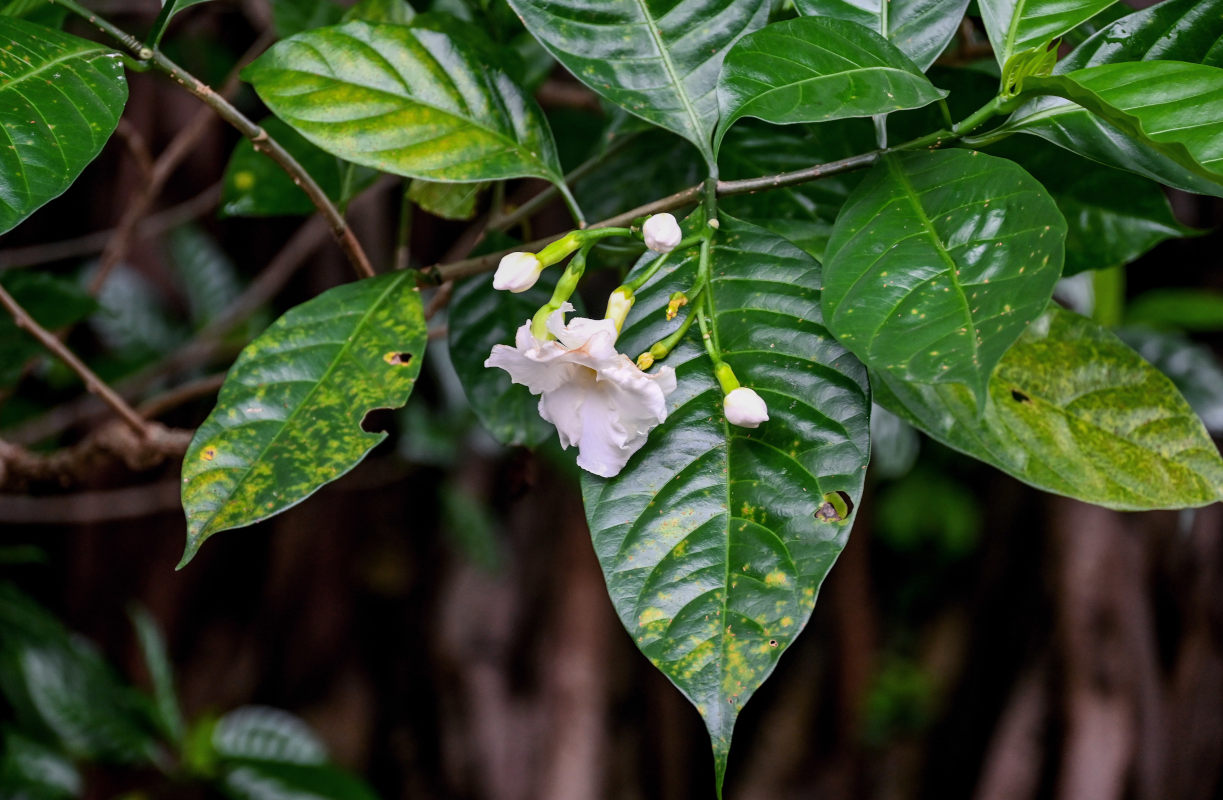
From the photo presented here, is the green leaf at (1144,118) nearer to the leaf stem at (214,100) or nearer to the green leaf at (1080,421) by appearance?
the green leaf at (1080,421)

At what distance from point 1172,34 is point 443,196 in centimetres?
53

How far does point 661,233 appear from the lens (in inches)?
19.7

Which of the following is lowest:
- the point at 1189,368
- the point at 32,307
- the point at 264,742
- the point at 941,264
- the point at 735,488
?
the point at 264,742

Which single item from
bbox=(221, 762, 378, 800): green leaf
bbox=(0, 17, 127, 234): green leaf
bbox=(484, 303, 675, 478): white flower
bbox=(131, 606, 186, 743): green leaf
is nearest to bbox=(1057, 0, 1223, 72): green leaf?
bbox=(484, 303, 675, 478): white flower

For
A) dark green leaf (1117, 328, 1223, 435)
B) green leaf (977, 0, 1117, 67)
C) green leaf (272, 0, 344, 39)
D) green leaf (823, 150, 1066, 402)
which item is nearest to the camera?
green leaf (823, 150, 1066, 402)

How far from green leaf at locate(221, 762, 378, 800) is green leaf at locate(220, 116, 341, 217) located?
0.83 m

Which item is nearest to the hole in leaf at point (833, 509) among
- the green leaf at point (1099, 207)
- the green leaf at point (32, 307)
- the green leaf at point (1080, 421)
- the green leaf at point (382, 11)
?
the green leaf at point (1080, 421)

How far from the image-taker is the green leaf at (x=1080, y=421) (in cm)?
55

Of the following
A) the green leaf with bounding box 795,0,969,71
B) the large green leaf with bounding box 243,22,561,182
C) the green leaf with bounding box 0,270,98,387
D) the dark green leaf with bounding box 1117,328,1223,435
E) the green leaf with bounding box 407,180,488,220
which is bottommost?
the dark green leaf with bounding box 1117,328,1223,435

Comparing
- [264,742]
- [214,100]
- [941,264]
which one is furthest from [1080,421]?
[264,742]

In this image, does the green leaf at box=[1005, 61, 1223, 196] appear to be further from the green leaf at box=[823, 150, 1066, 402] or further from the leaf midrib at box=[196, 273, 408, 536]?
the leaf midrib at box=[196, 273, 408, 536]

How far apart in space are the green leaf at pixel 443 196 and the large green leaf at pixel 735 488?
27cm

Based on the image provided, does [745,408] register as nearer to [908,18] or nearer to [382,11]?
[908,18]

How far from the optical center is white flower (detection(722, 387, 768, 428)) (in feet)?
1.52
